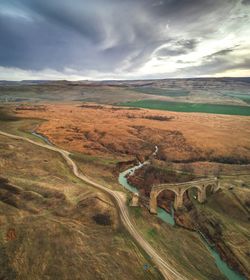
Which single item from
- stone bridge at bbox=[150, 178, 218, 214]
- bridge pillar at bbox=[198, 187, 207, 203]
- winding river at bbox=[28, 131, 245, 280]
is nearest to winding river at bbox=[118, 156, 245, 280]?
winding river at bbox=[28, 131, 245, 280]

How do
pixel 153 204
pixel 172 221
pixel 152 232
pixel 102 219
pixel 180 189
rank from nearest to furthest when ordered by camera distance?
pixel 152 232 < pixel 102 219 < pixel 172 221 < pixel 153 204 < pixel 180 189

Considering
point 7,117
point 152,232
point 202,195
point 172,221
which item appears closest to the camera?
point 152,232

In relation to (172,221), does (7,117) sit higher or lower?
higher

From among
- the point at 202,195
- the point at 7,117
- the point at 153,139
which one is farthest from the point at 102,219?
the point at 7,117

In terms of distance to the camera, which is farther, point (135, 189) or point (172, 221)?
point (135, 189)

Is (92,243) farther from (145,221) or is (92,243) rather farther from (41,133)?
(41,133)

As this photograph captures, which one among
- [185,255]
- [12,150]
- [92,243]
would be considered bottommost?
[185,255]

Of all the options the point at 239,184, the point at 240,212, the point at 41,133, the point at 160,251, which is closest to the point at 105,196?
the point at 160,251

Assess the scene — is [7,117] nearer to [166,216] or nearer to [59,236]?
[59,236]
